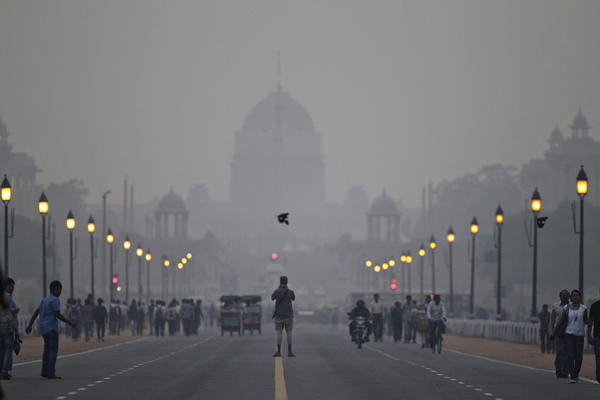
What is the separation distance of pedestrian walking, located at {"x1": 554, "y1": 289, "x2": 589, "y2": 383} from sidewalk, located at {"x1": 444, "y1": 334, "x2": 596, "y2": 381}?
172 cm

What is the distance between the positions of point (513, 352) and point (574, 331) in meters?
19.1

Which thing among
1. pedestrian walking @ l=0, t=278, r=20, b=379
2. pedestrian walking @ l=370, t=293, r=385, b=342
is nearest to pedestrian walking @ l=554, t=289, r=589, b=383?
pedestrian walking @ l=0, t=278, r=20, b=379

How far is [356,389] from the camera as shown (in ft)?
93.2

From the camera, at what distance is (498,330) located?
64.2 metres

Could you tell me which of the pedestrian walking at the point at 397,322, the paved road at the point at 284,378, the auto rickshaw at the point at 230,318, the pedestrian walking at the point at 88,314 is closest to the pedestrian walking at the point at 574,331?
the paved road at the point at 284,378

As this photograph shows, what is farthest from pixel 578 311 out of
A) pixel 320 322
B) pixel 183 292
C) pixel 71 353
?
pixel 183 292

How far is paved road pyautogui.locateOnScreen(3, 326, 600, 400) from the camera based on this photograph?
2706 centimetres

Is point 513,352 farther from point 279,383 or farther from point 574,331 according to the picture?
point 279,383

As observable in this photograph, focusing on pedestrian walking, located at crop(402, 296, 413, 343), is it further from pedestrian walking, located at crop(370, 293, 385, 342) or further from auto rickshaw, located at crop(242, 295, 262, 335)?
auto rickshaw, located at crop(242, 295, 262, 335)

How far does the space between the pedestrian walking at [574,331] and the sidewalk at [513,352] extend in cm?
172

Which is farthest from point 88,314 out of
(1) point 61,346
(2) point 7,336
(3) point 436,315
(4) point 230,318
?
(2) point 7,336

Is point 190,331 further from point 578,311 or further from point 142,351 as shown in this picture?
point 578,311

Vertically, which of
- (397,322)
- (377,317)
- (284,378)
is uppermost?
(284,378)

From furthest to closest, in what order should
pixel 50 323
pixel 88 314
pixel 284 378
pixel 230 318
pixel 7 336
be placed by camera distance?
1. pixel 230 318
2. pixel 88 314
3. pixel 284 378
4. pixel 50 323
5. pixel 7 336
